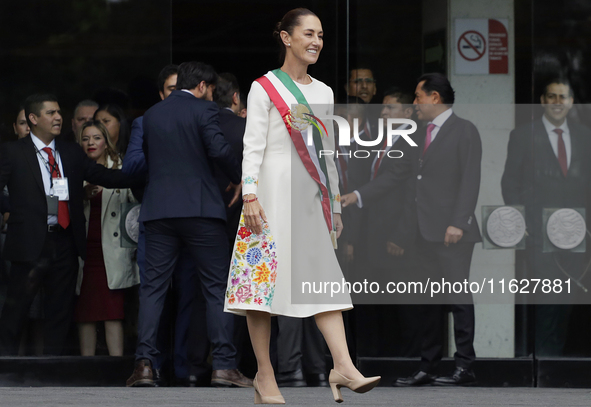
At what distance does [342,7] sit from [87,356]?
9.94ft

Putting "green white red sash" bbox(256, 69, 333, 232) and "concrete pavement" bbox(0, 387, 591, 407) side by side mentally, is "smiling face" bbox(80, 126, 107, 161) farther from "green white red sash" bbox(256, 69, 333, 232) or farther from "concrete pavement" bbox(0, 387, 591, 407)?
"green white red sash" bbox(256, 69, 333, 232)

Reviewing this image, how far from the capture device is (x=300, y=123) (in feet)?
18.2

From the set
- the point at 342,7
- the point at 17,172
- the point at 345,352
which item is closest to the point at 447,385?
the point at 345,352

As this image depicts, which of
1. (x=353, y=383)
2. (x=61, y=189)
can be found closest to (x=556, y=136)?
(x=353, y=383)

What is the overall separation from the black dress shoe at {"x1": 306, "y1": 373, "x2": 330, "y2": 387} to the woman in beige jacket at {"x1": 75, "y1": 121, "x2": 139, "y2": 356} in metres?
1.38

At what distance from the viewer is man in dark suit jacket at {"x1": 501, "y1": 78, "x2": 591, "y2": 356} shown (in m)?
7.55

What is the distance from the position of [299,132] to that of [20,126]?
2.74 meters

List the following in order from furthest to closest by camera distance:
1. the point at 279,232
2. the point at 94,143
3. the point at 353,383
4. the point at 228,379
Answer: the point at 94,143, the point at 228,379, the point at 279,232, the point at 353,383

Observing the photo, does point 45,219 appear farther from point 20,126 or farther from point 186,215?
point 186,215

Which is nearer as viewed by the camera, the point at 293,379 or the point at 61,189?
the point at 293,379

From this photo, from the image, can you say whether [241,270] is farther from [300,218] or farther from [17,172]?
[17,172]

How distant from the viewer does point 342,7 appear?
761 cm

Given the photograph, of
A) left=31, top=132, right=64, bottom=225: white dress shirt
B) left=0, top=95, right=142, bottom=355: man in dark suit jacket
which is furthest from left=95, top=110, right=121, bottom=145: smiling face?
left=31, top=132, right=64, bottom=225: white dress shirt

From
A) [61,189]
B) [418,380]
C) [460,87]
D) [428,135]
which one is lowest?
[418,380]
